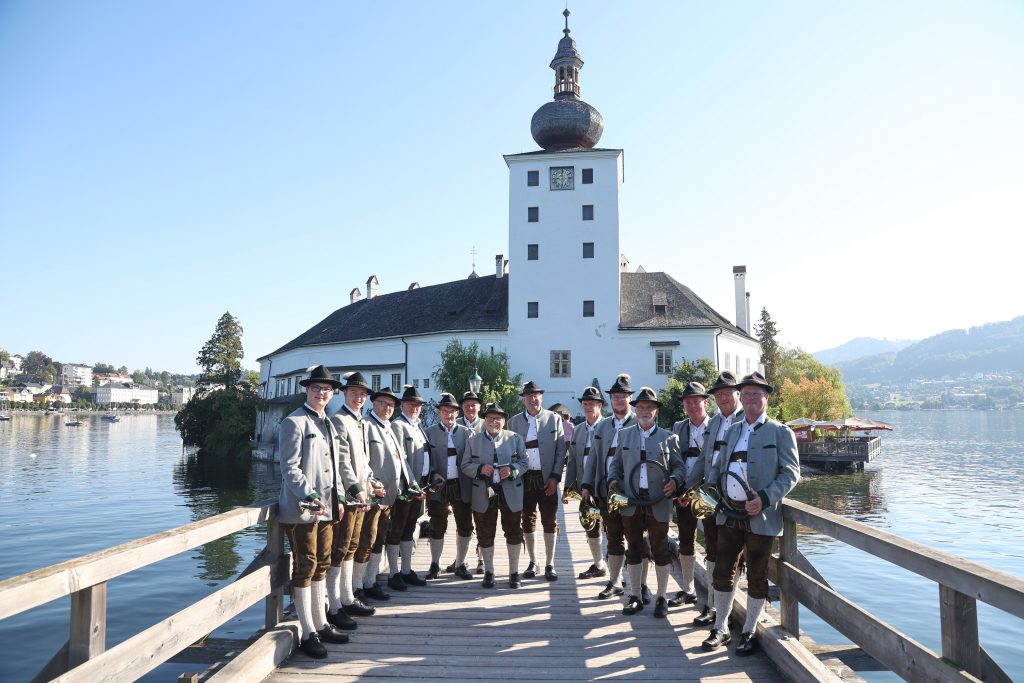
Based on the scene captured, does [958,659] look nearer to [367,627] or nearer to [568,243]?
[367,627]

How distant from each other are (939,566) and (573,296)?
1429 inches

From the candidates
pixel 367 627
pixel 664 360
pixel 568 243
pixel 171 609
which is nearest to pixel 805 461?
Answer: pixel 664 360

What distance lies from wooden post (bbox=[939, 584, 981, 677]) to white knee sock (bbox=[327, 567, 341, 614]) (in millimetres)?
4721

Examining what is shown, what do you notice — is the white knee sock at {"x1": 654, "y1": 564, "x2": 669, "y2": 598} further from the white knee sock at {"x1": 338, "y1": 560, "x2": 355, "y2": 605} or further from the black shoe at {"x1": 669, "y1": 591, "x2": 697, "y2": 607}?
the white knee sock at {"x1": 338, "y1": 560, "x2": 355, "y2": 605}

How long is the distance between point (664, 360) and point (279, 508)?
3495 cm

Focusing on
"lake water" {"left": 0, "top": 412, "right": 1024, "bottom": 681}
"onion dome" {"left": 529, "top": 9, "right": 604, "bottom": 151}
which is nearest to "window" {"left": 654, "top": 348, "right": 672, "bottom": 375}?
"lake water" {"left": 0, "top": 412, "right": 1024, "bottom": 681}

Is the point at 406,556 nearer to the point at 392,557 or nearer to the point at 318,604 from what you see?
the point at 392,557

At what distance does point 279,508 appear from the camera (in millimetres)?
5613

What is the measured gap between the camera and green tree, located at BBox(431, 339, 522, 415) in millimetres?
36531

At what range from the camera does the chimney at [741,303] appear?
48.8 m

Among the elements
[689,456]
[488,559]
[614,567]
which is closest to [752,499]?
[689,456]

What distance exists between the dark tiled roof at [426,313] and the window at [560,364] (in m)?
3.52

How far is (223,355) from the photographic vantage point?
68.0 m

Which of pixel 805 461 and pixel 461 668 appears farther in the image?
pixel 805 461
